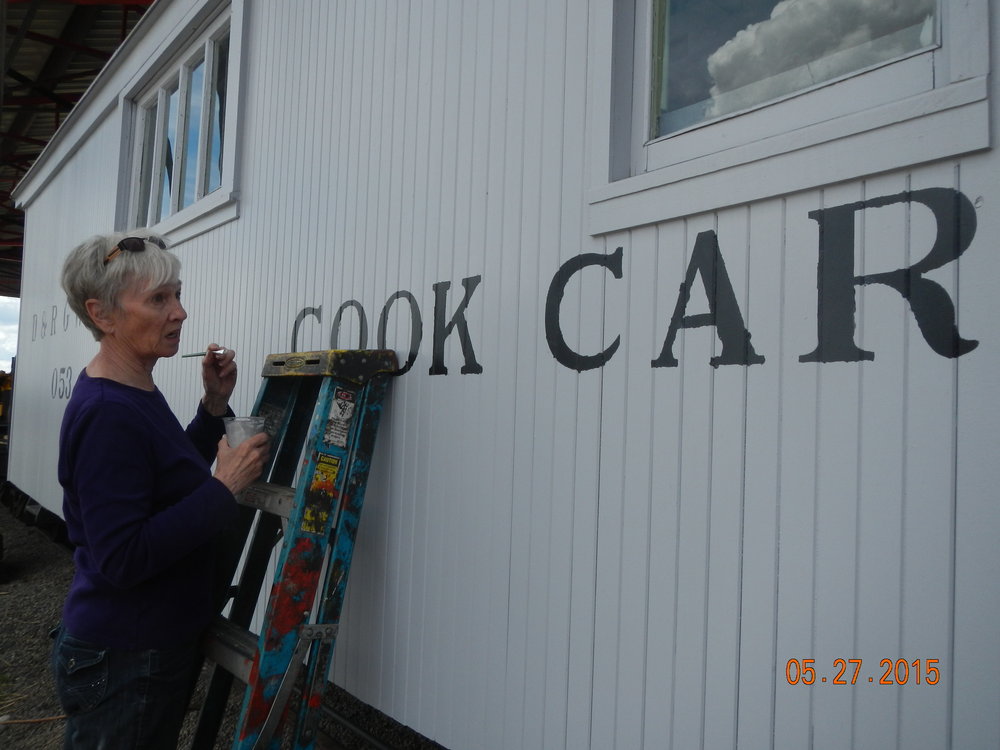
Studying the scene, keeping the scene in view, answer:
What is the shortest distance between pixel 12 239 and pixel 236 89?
18490 millimetres

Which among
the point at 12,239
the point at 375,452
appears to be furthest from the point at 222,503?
the point at 12,239

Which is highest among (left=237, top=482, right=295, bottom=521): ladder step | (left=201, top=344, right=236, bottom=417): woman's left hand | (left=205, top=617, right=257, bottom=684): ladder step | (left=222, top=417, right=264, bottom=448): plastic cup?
(left=201, top=344, right=236, bottom=417): woman's left hand

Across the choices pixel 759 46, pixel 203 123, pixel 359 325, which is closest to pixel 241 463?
pixel 359 325

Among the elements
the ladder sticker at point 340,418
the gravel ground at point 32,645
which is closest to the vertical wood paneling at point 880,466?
the ladder sticker at point 340,418

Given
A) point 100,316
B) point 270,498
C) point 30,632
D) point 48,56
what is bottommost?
point 30,632

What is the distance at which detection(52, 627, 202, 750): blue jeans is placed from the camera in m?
1.65

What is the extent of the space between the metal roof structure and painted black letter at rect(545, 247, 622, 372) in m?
7.55

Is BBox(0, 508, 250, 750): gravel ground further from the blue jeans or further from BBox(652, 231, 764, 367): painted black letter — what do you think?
BBox(652, 231, 764, 367): painted black letter

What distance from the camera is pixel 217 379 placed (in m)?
2.33

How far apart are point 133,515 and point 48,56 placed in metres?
11.2

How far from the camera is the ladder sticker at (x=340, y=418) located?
2.23m

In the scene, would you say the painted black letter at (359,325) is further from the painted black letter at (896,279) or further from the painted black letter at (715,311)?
the painted black letter at (896,279)
